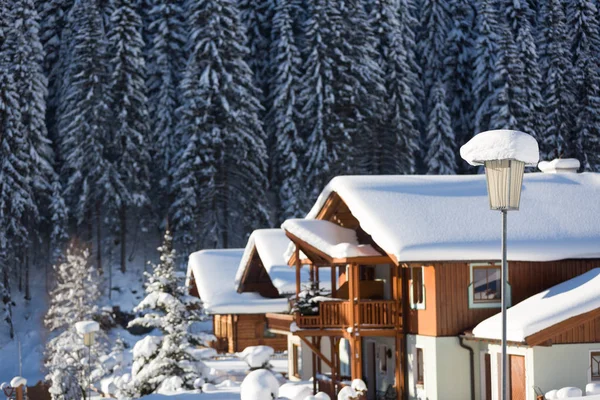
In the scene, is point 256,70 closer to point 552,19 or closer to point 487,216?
point 552,19

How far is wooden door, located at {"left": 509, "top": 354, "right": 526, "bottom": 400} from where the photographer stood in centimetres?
2239

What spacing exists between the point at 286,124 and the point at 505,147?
171ft

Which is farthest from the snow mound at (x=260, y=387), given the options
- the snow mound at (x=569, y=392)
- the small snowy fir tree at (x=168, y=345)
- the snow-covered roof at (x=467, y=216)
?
the small snowy fir tree at (x=168, y=345)

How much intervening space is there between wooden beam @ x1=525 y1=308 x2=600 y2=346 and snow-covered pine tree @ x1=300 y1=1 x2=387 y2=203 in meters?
42.5

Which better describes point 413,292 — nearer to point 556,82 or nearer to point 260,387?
point 260,387

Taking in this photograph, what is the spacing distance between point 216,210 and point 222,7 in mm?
12833

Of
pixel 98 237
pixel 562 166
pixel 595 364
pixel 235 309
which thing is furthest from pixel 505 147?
pixel 98 237

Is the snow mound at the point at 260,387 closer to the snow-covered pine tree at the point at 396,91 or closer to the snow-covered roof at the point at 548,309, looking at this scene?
the snow-covered roof at the point at 548,309

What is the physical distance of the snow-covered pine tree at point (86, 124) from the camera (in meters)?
61.4

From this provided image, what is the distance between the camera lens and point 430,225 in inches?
1009

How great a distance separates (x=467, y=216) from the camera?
2627 cm

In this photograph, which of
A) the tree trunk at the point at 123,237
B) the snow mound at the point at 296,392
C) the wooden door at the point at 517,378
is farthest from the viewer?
the tree trunk at the point at 123,237

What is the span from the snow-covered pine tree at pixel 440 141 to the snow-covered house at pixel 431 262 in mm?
37317

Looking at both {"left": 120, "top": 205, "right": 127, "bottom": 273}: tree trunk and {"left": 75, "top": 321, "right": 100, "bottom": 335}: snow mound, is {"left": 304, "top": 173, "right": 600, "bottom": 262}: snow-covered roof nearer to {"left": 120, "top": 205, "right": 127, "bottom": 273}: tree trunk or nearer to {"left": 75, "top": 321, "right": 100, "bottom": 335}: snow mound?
{"left": 75, "top": 321, "right": 100, "bottom": 335}: snow mound
